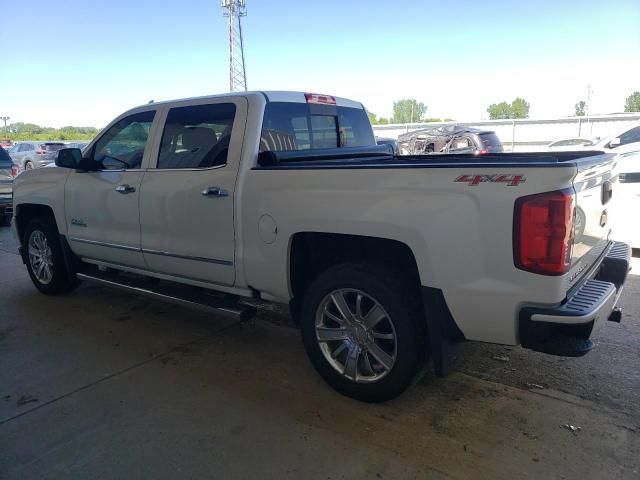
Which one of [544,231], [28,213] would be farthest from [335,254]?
[28,213]

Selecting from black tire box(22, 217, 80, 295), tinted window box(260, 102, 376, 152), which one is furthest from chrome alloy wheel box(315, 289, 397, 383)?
black tire box(22, 217, 80, 295)

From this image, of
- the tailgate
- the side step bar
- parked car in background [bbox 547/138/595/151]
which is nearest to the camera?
the tailgate

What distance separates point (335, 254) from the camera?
3350 millimetres

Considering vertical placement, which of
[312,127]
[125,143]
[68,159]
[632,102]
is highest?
[632,102]

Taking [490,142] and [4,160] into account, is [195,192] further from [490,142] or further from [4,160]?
[490,142]

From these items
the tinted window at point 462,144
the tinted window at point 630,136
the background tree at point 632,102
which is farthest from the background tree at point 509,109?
the tinted window at point 630,136

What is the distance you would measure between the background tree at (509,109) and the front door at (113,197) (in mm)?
73616

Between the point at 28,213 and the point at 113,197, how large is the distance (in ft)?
6.15

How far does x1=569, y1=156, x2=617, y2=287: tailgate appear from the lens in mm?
2555

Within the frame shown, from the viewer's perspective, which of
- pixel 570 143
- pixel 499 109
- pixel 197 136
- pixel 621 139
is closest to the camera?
pixel 197 136

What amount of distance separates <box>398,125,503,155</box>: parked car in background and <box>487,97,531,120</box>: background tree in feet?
203

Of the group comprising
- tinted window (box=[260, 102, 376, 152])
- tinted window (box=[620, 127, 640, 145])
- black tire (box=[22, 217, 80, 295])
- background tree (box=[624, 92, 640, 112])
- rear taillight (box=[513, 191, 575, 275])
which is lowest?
black tire (box=[22, 217, 80, 295])

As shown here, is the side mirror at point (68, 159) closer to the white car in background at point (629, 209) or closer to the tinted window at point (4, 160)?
the white car in background at point (629, 209)

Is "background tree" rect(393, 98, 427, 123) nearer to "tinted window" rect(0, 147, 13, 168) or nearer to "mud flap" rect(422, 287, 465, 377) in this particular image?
"tinted window" rect(0, 147, 13, 168)
